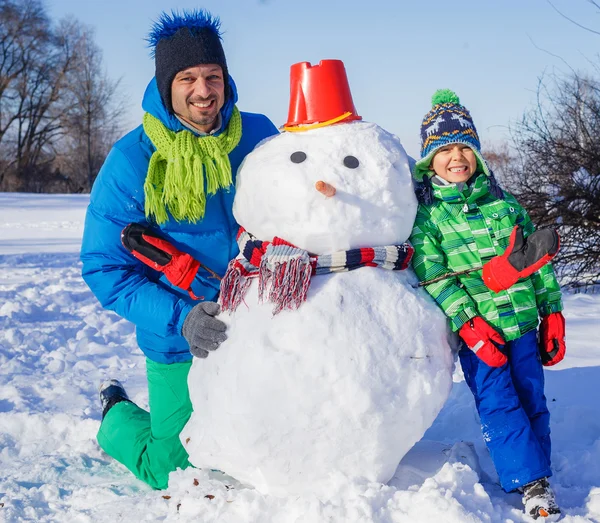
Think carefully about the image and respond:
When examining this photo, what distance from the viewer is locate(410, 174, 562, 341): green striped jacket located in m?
2.44

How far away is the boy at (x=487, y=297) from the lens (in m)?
2.36

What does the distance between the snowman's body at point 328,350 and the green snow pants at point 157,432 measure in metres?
0.56

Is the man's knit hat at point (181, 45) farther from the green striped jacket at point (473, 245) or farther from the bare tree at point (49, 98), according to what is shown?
the bare tree at point (49, 98)

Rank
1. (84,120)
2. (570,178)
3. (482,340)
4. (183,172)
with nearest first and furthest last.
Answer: (482,340), (183,172), (570,178), (84,120)

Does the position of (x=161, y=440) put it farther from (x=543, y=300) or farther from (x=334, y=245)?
(x=543, y=300)

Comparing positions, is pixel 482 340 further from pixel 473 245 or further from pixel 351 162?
pixel 351 162

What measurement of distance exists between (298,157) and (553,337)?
1.20 metres

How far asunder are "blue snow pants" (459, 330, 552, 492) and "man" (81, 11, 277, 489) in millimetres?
1141

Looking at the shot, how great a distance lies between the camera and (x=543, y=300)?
2.58 metres

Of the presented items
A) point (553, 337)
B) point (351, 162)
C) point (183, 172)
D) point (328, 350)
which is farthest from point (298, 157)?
point (553, 337)

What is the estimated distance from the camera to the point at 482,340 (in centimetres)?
234

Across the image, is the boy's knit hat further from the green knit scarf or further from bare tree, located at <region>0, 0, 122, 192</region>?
bare tree, located at <region>0, 0, 122, 192</region>

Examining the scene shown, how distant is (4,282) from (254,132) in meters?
4.59

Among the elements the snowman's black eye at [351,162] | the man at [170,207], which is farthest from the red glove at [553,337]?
the man at [170,207]
